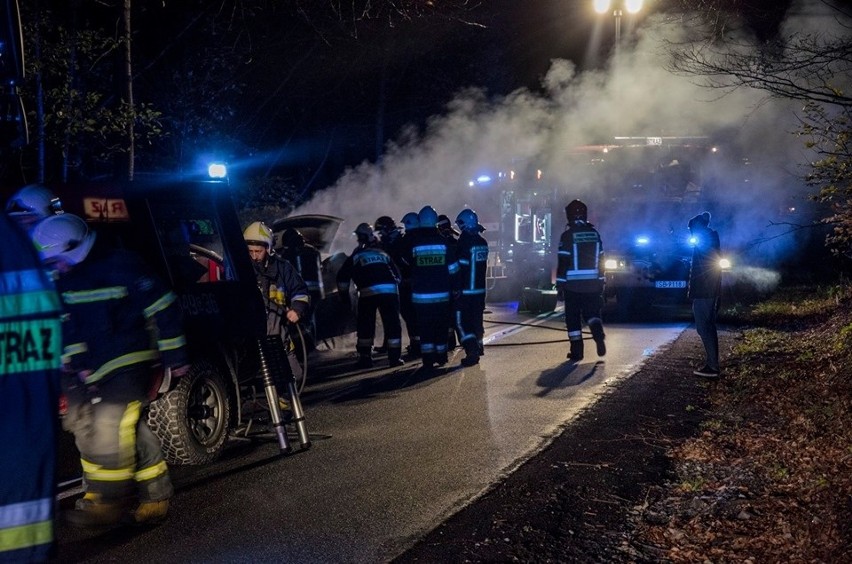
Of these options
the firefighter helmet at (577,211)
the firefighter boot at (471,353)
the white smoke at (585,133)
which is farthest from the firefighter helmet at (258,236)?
the white smoke at (585,133)

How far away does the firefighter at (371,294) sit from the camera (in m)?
10.3

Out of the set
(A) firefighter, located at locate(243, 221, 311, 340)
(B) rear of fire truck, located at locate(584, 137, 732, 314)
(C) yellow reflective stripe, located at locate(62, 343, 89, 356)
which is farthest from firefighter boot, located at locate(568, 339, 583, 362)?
(C) yellow reflective stripe, located at locate(62, 343, 89, 356)

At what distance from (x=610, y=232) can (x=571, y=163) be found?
7.22ft

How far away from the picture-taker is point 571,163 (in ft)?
61.0

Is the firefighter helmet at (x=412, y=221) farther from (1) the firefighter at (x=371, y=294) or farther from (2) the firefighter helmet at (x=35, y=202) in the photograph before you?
(2) the firefighter helmet at (x=35, y=202)

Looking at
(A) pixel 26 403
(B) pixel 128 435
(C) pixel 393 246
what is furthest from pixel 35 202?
(C) pixel 393 246

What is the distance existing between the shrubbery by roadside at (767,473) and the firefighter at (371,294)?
4.08 m

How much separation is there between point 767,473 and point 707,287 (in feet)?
13.0

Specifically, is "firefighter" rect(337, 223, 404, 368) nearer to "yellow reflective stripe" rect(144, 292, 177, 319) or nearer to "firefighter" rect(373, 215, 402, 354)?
"firefighter" rect(373, 215, 402, 354)

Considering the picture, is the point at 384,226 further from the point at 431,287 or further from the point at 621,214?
the point at 621,214

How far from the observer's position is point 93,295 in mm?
4312

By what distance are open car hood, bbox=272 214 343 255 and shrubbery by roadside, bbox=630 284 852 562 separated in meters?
6.79

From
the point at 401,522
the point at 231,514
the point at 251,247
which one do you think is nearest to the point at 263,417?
the point at 251,247

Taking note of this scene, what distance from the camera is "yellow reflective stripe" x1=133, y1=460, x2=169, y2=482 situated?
4.55 meters
